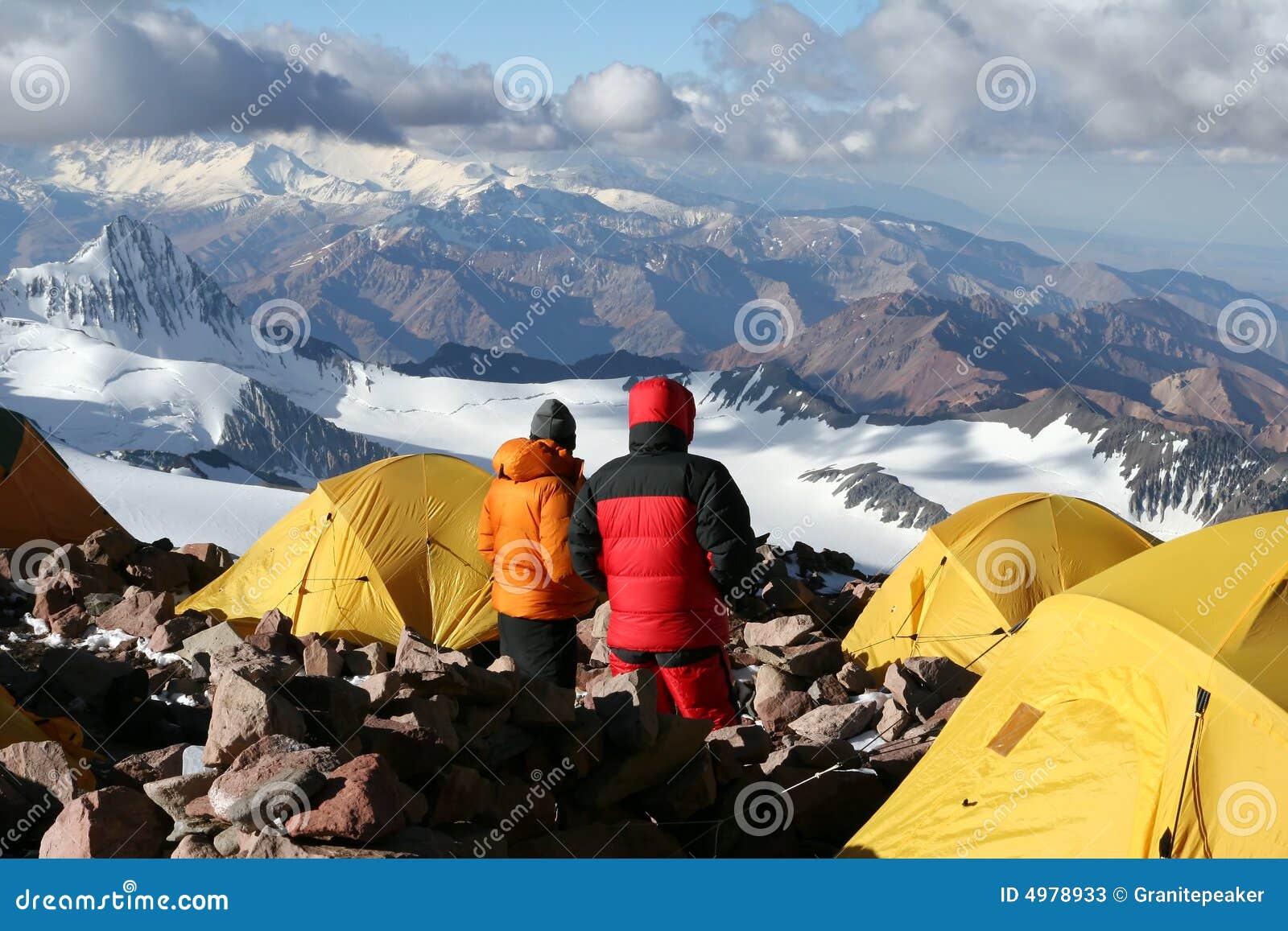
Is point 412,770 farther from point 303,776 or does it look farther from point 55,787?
point 55,787

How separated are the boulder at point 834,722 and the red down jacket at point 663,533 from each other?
9.94ft

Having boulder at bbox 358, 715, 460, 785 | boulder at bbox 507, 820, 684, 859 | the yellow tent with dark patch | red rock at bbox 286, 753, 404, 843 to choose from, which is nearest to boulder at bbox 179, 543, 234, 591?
the yellow tent with dark patch

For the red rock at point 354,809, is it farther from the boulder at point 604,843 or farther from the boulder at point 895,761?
the boulder at point 895,761

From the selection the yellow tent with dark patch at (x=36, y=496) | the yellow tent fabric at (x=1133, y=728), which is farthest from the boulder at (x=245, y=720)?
the yellow tent with dark patch at (x=36, y=496)

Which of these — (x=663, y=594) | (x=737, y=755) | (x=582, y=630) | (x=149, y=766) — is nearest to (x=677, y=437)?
(x=663, y=594)

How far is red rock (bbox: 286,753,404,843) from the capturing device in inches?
208

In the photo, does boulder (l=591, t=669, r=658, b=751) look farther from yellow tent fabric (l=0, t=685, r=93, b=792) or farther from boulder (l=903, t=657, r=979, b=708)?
boulder (l=903, t=657, r=979, b=708)

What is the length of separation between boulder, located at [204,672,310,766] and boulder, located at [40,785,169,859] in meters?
0.53

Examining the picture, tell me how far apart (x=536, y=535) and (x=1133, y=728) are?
4.42 meters

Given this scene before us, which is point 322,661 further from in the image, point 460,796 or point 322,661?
point 460,796

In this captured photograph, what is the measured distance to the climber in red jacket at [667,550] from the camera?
7.40 meters

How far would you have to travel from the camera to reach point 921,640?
554 inches

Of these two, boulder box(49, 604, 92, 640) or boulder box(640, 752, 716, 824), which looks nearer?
boulder box(640, 752, 716, 824)

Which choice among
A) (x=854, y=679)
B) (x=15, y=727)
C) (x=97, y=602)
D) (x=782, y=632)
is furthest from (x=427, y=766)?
(x=97, y=602)
